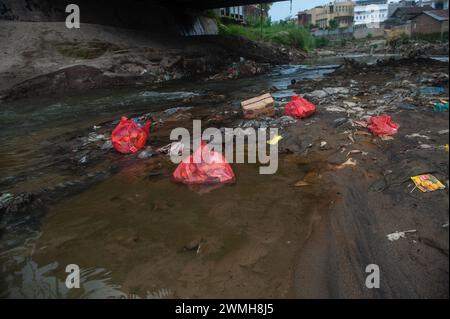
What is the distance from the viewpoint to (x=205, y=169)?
329 centimetres

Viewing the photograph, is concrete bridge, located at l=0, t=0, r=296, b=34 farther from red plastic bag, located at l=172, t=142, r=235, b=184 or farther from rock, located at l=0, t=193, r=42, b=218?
red plastic bag, located at l=172, t=142, r=235, b=184

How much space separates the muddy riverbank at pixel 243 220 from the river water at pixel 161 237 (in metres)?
0.01

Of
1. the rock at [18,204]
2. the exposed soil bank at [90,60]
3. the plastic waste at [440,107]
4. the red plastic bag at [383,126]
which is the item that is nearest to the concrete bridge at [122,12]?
the exposed soil bank at [90,60]

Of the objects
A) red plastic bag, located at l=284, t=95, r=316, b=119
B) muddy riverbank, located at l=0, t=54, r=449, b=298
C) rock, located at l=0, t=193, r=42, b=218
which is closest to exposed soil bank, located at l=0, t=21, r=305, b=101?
muddy riverbank, located at l=0, t=54, r=449, b=298

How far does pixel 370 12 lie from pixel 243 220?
59.3 meters

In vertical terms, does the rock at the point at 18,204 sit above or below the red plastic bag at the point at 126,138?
below

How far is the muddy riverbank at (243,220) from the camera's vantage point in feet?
6.45

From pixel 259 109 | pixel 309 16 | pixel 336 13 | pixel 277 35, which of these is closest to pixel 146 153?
pixel 259 109

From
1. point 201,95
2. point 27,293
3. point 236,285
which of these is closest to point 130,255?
point 27,293

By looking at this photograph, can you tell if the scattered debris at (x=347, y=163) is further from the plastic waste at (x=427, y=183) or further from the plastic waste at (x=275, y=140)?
the plastic waste at (x=275, y=140)

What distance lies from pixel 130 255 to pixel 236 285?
84cm

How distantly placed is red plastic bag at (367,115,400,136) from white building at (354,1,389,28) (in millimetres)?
48751

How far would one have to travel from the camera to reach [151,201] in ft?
10.1
